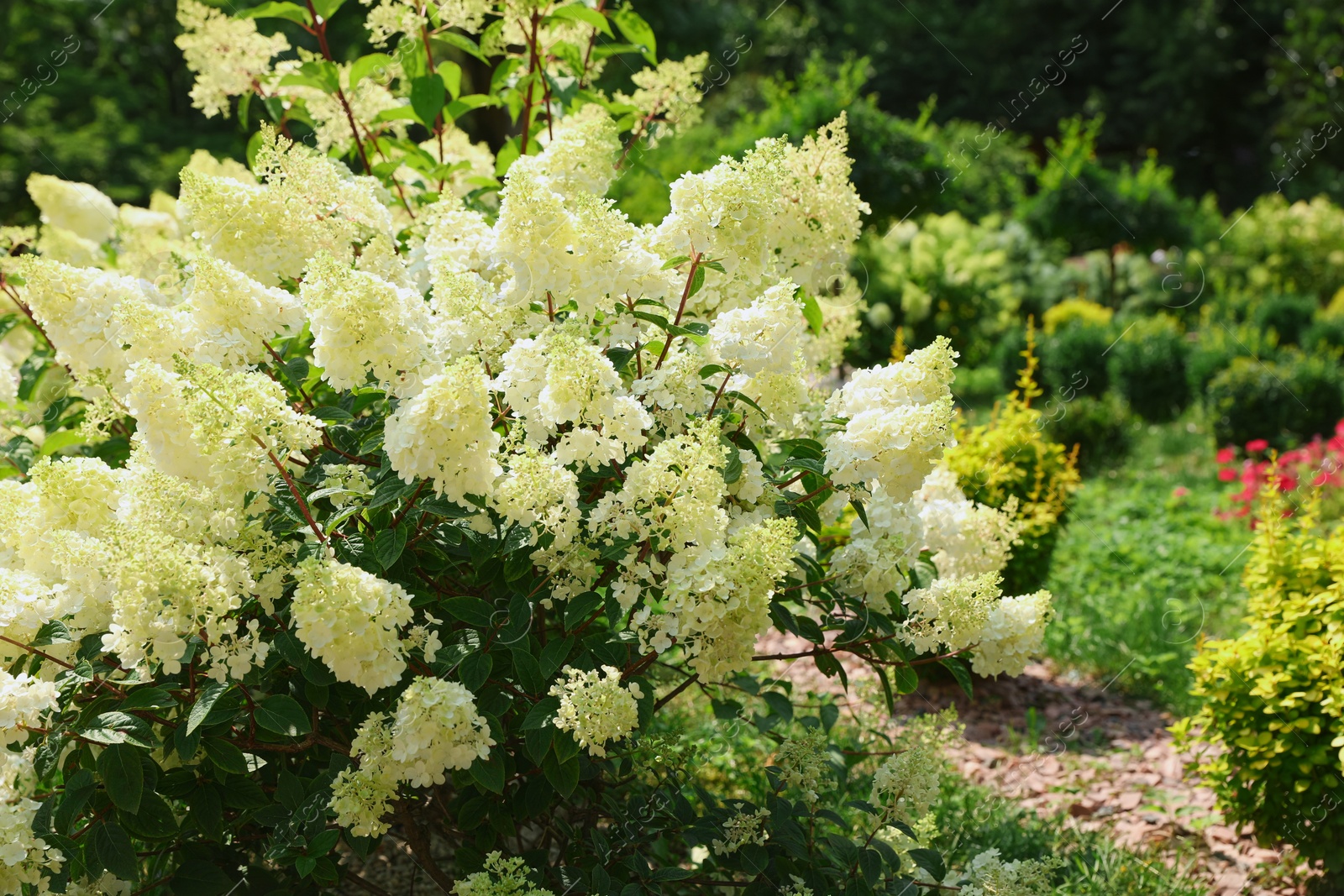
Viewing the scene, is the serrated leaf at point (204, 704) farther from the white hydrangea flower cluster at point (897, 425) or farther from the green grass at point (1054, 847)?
the green grass at point (1054, 847)

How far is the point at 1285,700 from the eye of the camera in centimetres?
301

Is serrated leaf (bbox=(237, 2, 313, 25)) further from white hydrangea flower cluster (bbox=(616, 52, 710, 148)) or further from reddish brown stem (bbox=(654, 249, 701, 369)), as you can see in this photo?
reddish brown stem (bbox=(654, 249, 701, 369))

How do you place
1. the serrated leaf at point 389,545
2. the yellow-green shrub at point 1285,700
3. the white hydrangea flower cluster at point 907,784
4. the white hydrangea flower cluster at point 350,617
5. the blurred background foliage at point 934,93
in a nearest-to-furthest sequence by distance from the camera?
1. the white hydrangea flower cluster at point 350,617
2. the serrated leaf at point 389,545
3. the white hydrangea flower cluster at point 907,784
4. the yellow-green shrub at point 1285,700
5. the blurred background foliage at point 934,93

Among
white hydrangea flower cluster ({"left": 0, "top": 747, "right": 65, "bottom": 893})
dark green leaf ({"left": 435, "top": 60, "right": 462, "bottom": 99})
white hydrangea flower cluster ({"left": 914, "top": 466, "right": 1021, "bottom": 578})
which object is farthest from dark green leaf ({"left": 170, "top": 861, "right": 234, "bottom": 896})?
dark green leaf ({"left": 435, "top": 60, "right": 462, "bottom": 99})

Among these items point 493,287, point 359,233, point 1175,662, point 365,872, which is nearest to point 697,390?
point 493,287

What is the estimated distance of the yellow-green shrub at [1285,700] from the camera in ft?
9.86

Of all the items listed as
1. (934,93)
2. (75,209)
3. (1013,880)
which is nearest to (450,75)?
(75,209)

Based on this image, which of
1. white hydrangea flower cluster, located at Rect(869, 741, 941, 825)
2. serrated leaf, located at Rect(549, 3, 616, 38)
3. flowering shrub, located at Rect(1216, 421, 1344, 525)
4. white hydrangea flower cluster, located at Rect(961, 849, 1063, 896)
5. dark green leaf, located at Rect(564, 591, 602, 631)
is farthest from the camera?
flowering shrub, located at Rect(1216, 421, 1344, 525)

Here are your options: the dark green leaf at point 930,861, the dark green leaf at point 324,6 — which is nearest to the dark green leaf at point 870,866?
the dark green leaf at point 930,861

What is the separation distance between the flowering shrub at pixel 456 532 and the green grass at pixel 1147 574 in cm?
223

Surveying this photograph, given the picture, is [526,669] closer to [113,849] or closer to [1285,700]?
[113,849]

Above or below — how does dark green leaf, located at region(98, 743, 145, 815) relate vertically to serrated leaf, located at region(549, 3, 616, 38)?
below

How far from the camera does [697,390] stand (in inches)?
88.6

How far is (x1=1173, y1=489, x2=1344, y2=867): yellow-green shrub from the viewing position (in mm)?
3006
